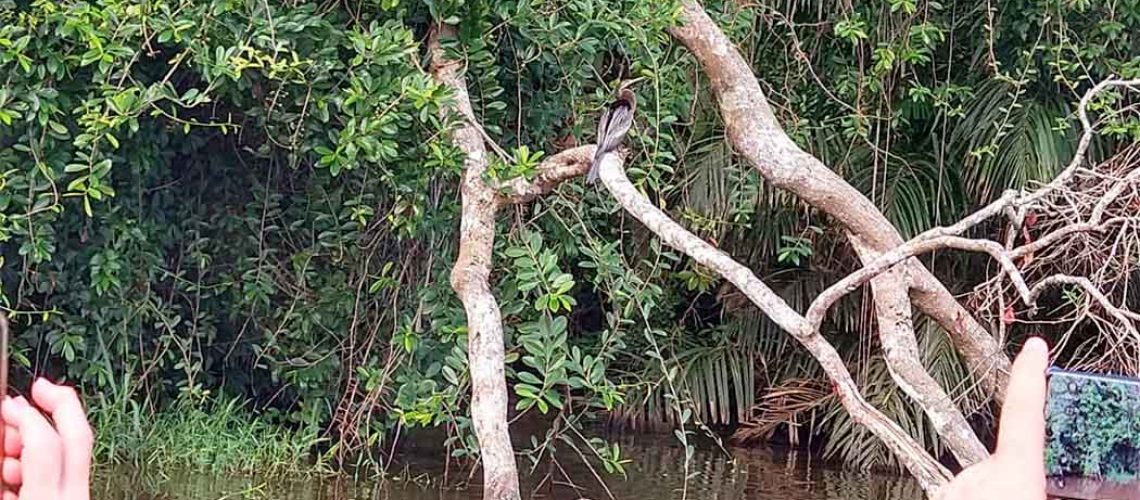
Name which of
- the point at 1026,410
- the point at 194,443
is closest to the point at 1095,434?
the point at 1026,410

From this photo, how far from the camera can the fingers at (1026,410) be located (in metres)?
0.69

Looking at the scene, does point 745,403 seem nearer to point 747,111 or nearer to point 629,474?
point 629,474

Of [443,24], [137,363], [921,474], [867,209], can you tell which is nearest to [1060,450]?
Answer: [921,474]

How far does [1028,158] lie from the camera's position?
6039 millimetres

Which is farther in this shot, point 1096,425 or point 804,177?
point 804,177

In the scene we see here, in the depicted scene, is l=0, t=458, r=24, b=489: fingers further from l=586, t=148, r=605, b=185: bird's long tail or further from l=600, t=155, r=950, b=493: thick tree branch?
l=586, t=148, r=605, b=185: bird's long tail

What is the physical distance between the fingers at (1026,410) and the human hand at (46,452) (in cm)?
47

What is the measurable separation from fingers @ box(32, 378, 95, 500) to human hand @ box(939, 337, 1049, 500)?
447mm

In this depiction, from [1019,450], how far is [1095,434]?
1.02 ft

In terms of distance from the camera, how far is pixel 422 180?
14.8 ft

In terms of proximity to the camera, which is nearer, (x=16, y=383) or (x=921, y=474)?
(x=921, y=474)

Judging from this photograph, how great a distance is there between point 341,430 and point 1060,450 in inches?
178

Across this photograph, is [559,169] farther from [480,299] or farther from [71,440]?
[71,440]

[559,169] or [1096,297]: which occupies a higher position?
[559,169]
